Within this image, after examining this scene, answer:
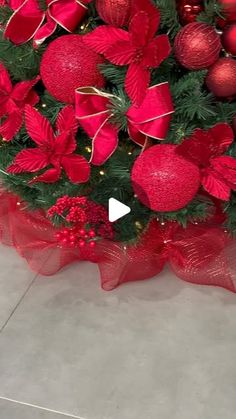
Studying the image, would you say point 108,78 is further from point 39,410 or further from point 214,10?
point 39,410

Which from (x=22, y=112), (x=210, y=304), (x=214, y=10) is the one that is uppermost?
(x=214, y=10)

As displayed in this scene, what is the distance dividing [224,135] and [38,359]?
0.51 metres

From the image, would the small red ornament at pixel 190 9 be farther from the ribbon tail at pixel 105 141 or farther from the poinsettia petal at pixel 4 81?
the poinsettia petal at pixel 4 81


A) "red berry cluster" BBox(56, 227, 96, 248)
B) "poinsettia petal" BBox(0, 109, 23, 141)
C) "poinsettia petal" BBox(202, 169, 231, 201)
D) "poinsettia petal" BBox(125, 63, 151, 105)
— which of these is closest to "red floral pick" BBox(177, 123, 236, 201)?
"poinsettia petal" BBox(202, 169, 231, 201)

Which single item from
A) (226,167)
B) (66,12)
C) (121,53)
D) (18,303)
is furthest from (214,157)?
(18,303)

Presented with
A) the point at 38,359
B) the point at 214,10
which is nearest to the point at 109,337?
the point at 38,359

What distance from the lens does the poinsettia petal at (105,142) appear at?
0.94 meters

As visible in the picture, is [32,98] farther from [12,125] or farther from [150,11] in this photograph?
[150,11]

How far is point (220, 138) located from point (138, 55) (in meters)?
0.20

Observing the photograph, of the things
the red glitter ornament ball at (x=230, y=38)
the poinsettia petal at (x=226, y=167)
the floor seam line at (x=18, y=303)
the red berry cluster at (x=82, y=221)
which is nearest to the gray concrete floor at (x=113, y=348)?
the floor seam line at (x=18, y=303)

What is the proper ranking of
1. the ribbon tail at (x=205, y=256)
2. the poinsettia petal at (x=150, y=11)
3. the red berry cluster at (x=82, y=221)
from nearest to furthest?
the poinsettia petal at (x=150, y=11), the red berry cluster at (x=82, y=221), the ribbon tail at (x=205, y=256)

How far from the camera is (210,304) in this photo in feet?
3.36

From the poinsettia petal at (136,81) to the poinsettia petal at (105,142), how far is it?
0.27 feet

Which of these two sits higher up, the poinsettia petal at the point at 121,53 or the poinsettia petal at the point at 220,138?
the poinsettia petal at the point at 121,53
